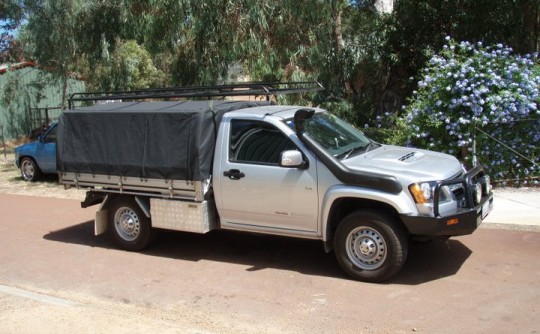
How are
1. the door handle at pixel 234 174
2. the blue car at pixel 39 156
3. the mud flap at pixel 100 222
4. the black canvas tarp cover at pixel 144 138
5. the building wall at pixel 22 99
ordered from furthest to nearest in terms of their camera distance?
the building wall at pixel 22 99, the blue car at pixel 39 156, the mud flap at pixel 100 222, the black canvas tarp cover at pixel 144 138, the door handle at pixel 234 174

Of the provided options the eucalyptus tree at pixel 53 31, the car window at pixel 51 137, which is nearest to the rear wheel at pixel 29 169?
the car window at pixel 51 137

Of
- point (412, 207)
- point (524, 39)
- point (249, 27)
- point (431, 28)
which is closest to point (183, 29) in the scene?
point (249, 27)

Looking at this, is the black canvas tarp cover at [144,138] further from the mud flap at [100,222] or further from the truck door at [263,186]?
the mud flap at [100,222]

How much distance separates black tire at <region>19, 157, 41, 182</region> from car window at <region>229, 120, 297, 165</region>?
970 cm

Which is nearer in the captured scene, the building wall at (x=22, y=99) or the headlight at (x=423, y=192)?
the headlight at (x=423, y=192)

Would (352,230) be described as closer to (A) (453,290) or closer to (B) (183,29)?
(A) (453,290)

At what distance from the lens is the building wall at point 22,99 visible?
976 inches

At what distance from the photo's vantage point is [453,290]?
586 cm

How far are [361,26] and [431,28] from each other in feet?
10.2

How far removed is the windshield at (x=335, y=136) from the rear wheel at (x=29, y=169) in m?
10.1

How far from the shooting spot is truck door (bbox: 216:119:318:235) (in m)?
6.48

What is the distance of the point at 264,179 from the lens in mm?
6672

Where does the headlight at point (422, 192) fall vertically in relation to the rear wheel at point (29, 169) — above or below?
above

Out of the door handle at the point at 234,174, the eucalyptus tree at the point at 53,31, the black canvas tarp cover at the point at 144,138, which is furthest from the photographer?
the eucalyptus tree at the point at 53,31
